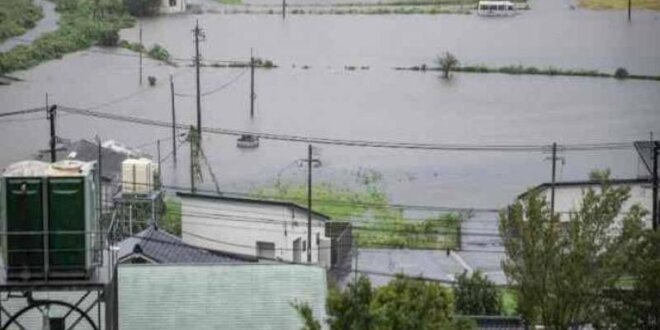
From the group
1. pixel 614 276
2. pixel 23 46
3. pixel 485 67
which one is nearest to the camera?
pixel 614 276

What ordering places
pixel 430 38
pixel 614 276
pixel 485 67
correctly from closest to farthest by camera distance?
pixel 614 276 → pixel 485 67 → pixel 430 38

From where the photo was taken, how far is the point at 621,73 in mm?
7980

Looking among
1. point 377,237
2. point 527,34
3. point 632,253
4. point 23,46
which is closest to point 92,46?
point 23,46

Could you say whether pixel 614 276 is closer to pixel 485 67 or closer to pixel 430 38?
pixel 485 67

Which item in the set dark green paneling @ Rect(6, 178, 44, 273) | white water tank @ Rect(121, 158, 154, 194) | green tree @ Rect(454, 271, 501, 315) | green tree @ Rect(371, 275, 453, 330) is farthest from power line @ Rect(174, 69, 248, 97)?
dark green paneling @ Rect(6, 178, 44, 273)

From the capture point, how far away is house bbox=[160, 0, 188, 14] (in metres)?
8.21

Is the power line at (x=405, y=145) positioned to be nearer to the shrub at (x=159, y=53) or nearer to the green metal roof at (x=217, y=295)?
the shrub at (x=159, y=53)

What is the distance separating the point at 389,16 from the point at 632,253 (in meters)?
6.52

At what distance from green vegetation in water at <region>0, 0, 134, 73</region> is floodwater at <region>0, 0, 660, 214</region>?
7 centimetres

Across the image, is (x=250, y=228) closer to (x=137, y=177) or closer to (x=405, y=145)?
(x=137, y=177)

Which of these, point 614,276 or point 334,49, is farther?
point 334,49

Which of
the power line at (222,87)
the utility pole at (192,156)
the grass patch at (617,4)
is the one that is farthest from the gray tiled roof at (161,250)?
the grass patch at (617,4)

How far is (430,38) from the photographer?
28.9ft

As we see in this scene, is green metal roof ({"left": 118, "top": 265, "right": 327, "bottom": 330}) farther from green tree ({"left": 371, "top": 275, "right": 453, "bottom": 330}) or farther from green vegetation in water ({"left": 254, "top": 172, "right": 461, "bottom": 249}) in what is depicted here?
green vegetation in water ({"left": 254, "top": 172, "right": 461, "bottom": 249})
